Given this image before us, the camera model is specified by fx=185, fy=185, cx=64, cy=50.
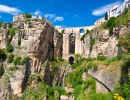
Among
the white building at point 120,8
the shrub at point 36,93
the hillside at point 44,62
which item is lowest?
the shrub at point 36,93

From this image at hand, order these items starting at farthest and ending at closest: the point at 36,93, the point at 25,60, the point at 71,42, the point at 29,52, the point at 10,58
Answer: the point at 71,42, the point at 29,52, the point at 10,58, the point at 25,60, the point at 36,93

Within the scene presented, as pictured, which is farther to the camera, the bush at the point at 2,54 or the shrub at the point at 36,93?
the bush at the point at 2,54

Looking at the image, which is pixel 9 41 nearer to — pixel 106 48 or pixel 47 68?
pixel 47 68

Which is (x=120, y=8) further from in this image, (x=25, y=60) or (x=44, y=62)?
(x=25, y=60)

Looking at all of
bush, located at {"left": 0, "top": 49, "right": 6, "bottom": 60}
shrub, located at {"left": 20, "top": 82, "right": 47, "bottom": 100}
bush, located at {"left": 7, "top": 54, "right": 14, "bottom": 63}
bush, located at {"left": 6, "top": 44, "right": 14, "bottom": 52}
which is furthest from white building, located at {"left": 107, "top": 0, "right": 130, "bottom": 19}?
bush, located at {"left": 0, "top": 49, "right": 6, "bottom": 60}

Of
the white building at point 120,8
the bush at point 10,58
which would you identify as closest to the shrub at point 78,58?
the white building at point 120,8

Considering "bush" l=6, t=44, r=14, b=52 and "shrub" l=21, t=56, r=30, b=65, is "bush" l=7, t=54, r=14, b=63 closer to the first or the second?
"bush" l=6, t=44, r=14, b=52

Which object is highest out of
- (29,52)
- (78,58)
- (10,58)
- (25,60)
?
(29,52)

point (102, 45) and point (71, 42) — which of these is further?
point (71, 42)

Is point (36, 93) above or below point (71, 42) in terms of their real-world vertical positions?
below

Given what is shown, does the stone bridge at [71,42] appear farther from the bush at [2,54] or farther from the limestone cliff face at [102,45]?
the bush at [2,54]

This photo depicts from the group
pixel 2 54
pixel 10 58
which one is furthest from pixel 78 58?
pixel 2 54

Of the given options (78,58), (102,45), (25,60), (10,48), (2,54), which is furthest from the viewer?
(78,58)

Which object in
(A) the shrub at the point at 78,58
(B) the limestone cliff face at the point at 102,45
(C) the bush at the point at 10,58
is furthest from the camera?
(A) the shrub at the point at 78,58
